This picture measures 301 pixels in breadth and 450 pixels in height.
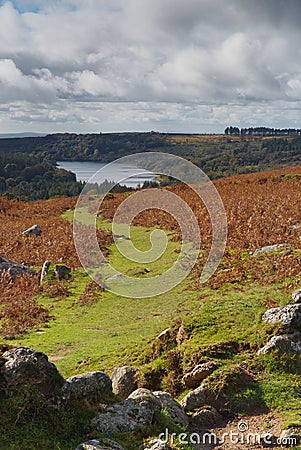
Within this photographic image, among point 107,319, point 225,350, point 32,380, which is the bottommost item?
point 107,319

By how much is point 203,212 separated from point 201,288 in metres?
13.5

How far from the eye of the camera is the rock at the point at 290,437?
711 centimetres

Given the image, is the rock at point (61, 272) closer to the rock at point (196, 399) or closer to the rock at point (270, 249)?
the rock at point (270, 249)

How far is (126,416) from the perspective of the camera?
22.6 ft

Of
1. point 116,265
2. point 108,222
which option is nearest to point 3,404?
point 116,265

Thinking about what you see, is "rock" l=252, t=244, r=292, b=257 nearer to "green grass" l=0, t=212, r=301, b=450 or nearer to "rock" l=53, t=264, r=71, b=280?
"green grass" l=0, t=212, r=301, b=450

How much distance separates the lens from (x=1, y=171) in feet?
438

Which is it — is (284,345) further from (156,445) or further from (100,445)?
(100,445)

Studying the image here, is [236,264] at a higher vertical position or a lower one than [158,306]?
higher

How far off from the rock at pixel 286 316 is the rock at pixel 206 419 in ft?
8.90

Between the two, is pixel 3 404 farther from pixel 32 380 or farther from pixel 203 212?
pixel 203 212

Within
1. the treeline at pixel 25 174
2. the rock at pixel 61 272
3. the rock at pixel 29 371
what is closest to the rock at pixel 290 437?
the rock at pixel 29 371

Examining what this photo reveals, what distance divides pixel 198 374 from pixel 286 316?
243cm

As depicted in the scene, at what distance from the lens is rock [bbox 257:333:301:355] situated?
941 cm
